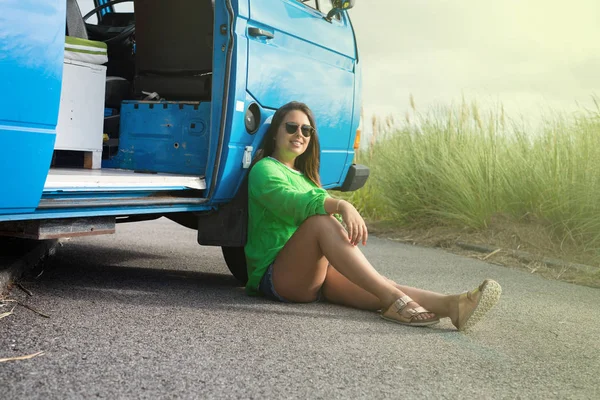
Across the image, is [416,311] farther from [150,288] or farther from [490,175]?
[490,175]

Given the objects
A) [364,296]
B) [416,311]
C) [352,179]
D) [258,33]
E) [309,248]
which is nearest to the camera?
[416,311]

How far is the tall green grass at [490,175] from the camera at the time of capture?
25.6 ft

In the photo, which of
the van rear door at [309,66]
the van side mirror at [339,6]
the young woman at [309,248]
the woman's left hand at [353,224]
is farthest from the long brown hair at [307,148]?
the van side mirror at [339,6]

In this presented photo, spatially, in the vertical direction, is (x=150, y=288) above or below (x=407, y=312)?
below

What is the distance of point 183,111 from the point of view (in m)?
5.03

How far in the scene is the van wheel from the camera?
16.7ft

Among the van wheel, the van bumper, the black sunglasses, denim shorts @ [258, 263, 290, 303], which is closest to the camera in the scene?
denim shorts @ [258, 263, 290, 303]

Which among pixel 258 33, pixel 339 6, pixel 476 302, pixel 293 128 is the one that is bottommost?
pixel 476 302

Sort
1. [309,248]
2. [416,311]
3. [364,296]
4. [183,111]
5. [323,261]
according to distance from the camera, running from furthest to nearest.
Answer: [183,111]
[364,296]
[323,261]
[309,248]
[416,311]

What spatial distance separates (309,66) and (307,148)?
851mm

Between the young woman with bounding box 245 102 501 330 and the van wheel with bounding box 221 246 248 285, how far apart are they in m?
0.47

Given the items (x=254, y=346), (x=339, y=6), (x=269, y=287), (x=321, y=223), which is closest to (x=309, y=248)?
(x=321, y=223)

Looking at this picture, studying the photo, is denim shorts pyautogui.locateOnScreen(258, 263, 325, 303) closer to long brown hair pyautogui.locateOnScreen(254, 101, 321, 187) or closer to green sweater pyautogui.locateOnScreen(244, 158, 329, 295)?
green sweater pyautogui.locateOnScreen(244, 158, 329, 295)

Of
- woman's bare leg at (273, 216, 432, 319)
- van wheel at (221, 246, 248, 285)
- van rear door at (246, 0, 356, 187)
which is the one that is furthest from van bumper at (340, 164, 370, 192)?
woman's bare leg at (273, 216, 432, 319)
